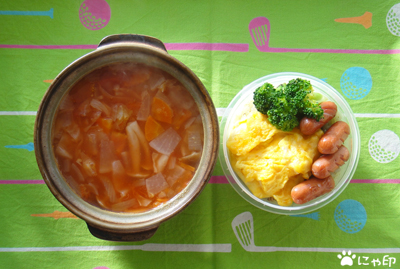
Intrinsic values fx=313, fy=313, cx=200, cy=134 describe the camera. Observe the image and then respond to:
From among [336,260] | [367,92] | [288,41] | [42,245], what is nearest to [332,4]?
[288,41]

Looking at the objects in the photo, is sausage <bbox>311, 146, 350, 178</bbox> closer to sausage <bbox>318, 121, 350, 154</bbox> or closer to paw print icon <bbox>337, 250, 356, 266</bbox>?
sausage <bbox>318, 121, 350, 154</bbox>

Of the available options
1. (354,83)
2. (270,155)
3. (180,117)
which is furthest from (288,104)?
(354,83)

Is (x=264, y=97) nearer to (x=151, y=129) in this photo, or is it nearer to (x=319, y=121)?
(x=319, y=121)

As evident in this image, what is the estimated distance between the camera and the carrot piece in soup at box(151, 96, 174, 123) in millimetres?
1560

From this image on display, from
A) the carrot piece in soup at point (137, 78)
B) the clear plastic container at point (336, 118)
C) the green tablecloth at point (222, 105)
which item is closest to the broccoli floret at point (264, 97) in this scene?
the clear plastic container at point (336, 118)

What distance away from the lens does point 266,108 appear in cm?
167

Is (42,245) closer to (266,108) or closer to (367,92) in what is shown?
(266,108)

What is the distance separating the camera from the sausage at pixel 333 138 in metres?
1.59

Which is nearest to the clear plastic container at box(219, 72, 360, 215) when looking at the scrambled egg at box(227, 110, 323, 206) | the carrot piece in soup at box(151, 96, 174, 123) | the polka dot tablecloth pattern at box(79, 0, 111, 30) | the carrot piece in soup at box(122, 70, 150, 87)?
the scrambled egg at box(227, 110, 323, 206)

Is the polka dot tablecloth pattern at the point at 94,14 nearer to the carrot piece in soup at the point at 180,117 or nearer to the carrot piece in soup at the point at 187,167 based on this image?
the carrot piece in soup at the point at 180,117

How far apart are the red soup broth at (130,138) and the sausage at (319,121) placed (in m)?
0.54

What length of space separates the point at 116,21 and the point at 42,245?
147cm

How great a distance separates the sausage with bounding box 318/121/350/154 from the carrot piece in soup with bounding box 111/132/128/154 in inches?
39.6

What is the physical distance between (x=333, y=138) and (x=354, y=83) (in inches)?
24.1
